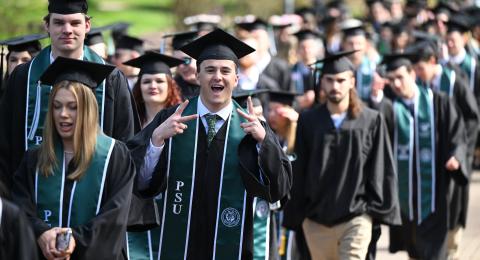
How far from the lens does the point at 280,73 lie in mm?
15055

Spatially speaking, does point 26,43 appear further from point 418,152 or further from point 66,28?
point 418,152

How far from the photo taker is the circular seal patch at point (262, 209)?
9648 mm

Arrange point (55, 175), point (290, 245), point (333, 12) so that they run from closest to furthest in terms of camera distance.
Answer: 1. point (55, 175)
2. point (290, 245)
3. point (333, 12)

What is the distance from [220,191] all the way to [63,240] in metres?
1.32

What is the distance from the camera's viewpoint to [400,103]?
39.3 ft

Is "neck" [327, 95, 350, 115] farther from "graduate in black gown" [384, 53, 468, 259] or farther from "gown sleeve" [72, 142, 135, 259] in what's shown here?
"gown sleeve" [72, 142, 135, 259]

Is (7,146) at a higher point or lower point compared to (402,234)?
Result: higher

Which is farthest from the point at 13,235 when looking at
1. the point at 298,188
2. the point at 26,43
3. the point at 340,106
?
the point at 340,106

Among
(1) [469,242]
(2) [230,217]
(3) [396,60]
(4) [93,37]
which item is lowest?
(1) [469,242]

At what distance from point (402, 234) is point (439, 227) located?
1.27ft

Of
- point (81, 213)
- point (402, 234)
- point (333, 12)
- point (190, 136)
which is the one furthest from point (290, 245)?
point (333, 12)

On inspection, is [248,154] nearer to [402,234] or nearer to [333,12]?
[402,234]

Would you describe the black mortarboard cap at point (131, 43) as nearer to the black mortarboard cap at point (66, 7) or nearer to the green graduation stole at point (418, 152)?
the green graduation stole at point (418, 152)

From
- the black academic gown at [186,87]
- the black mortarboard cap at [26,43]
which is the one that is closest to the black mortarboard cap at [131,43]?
the black academic gown at [186,87]
